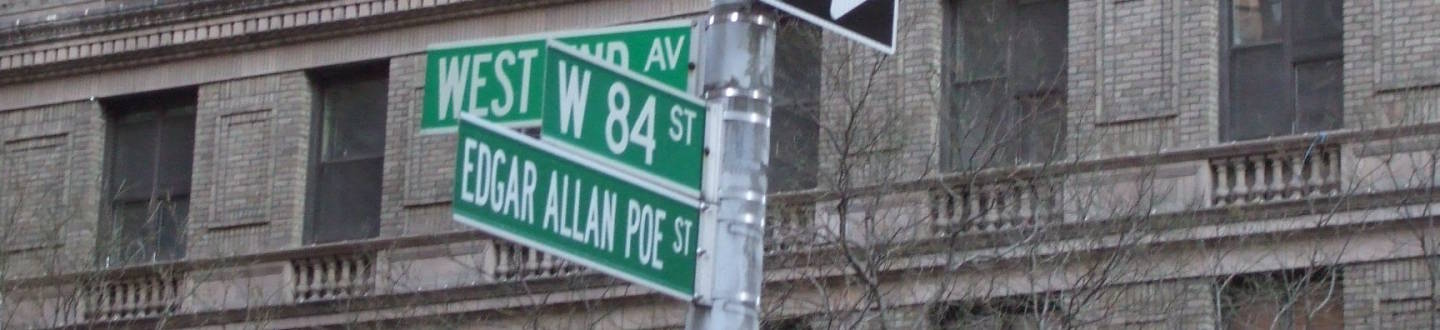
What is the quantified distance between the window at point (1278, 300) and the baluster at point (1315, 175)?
656 millimetres

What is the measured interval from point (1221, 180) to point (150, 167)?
453 inches

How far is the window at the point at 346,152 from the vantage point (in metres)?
27.5

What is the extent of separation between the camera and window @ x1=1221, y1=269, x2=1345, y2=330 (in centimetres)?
2047

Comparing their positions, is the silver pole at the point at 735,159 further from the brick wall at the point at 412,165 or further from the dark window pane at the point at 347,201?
the dark window pane at the point at 347,201

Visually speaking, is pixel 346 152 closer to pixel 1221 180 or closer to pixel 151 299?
pixel 151 299

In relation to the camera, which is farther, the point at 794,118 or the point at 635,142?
the point at 794,118

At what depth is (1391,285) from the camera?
21.4 m

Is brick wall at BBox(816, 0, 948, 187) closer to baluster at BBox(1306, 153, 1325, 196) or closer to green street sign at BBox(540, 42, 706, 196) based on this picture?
baluster at BBox(1306, 153, 1325, 196)

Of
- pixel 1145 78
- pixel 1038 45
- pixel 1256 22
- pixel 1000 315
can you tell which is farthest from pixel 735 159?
pixel 1038 45

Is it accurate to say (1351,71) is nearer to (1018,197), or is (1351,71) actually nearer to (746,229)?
(1018,197)

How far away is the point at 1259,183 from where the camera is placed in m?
22.2

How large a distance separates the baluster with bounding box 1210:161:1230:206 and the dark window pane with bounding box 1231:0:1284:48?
117 cm

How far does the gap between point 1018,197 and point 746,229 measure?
12.7 meters

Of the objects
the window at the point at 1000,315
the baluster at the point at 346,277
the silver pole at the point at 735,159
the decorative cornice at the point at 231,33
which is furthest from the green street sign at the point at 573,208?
the baluster at the point at 346,277
